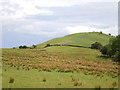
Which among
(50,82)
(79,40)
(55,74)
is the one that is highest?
(79,40)

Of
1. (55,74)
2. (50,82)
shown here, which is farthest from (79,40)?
(50,82)

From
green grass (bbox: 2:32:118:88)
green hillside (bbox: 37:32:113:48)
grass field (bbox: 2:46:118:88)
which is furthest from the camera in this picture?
green hillside (bbox: 37:32:113:48)

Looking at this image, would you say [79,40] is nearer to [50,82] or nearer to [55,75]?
[55,75]

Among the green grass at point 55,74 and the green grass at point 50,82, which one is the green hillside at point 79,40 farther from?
the green grass at point 50,82

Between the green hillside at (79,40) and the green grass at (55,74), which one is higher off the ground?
the green hillside at (79,40)

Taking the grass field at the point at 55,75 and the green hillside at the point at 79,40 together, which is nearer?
the grass field at the point at 55,75

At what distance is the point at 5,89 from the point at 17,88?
90cm

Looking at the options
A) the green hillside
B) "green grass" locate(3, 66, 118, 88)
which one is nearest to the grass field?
"green grass" locate(3, 66, 118, 88)

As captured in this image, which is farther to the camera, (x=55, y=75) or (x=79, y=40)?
(x=79, y=40)

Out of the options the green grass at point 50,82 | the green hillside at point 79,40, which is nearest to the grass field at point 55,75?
the green grass at point 50,82

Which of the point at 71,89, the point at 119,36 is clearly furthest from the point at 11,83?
the point at 119,36

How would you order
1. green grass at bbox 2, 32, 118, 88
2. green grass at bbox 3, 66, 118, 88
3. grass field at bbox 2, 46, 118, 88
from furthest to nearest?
1. green grass at bbox 2, 32, 118, 88
2. grass field at bbox 2, 46, 118, 88
3. green grass at bbox 3, 66, 118, 88

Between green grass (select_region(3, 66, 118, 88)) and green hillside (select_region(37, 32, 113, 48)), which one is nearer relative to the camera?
green grass (select_region(3, 66, 118, 88))

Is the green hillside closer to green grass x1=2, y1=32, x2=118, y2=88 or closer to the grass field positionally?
green grass x1=2, y1=32, x2=118, y2=88
